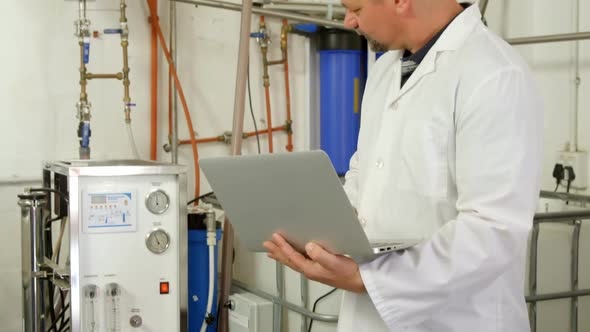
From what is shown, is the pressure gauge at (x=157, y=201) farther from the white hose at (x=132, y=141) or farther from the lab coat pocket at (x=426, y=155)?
the lab coat pocket at (x=426, y=155)

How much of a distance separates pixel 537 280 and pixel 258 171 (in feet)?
4.98

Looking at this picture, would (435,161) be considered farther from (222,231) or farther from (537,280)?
(222,231)

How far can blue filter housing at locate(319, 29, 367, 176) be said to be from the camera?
322 centimetres

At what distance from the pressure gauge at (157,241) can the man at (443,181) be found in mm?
874

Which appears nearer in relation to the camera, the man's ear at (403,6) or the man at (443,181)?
the man at (443,181)

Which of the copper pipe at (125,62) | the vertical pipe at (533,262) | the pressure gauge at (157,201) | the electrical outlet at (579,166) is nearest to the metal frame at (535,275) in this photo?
the vertical pipe at (533,262)

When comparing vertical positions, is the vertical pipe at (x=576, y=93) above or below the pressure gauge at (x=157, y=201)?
above

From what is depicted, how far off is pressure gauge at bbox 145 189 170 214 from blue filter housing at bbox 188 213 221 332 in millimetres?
460

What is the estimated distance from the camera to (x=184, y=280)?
7.23 ft

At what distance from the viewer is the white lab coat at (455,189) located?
1.13m

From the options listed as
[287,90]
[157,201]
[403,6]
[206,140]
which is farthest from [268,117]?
[403,6]

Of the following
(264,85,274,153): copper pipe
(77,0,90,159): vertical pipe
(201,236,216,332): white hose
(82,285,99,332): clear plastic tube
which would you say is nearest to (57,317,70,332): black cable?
(82,285,99,332): clear plastic tube

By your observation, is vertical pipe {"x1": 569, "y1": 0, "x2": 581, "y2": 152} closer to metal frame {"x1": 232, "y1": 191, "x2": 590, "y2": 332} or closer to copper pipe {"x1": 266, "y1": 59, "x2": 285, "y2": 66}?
metal frame {"x1": 232, "y1": 191, "x2": 590, "y2": 332}

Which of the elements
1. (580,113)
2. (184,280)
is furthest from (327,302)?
(580,113)
